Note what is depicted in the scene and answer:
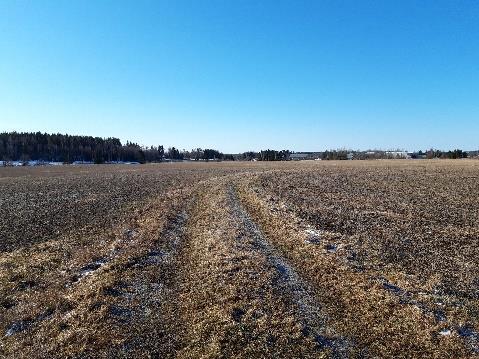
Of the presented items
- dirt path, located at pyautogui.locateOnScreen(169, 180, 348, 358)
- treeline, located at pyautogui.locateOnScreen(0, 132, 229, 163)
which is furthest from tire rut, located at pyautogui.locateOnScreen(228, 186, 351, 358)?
treeline, located at pyautogui.locateOnScreen(0, 132, 229, 163)

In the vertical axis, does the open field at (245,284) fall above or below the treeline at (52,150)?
below

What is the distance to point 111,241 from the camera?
17.3 m

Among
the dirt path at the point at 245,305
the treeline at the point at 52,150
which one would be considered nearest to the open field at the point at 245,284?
the dirt path at the point at 245,305

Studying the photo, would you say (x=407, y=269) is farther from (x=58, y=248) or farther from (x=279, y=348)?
(x=58, y=248)

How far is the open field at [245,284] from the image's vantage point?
320 inches

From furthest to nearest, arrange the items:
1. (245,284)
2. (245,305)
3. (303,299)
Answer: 1. (245,284)
2. (303,299)
3. (245,305)

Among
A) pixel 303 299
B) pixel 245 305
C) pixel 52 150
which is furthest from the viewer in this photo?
pixel 52 150

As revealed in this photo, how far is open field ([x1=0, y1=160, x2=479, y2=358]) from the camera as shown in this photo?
320 inches

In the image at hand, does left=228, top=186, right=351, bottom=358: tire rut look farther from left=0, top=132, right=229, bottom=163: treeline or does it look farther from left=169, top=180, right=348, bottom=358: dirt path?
left=0, top=132, right=229, bottom=163: treeline

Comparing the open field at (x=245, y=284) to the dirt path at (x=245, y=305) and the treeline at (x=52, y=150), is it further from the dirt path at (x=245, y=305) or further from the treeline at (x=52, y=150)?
the treeline at (x=52, y=150)

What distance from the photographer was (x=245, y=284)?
37.0 feet

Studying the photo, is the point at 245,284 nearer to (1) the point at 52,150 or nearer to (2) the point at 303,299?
(2) the point at 303,299

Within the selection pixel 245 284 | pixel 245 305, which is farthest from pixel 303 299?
pixel 245 284

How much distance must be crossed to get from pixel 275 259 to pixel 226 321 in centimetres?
504
